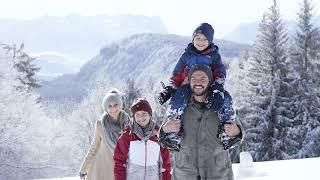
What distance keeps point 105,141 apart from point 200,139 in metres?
2.73

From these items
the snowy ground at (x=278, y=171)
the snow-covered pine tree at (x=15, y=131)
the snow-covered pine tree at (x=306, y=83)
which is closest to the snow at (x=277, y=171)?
the snowy ground at (x=278, y=171)

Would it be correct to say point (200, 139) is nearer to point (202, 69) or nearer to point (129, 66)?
point (202, 69)

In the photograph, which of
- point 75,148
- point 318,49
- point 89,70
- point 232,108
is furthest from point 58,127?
point 89,70

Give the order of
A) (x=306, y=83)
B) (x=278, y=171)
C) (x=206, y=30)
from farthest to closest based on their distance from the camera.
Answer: (x=306, y=83) < (x=278, y=171) < (x=206, y=30)

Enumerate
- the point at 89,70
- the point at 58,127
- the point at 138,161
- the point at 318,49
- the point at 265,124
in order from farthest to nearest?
the point at 89,70, the point at 58,127, the point at 318,49, the point at 265,124, the point at 138,161

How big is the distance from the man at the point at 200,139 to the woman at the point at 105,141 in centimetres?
260

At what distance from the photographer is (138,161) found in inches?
178

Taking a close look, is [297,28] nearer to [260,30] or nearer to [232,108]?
[260,30]

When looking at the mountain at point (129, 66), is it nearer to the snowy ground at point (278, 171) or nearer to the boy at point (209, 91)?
the snowy ground at point (278, 171)

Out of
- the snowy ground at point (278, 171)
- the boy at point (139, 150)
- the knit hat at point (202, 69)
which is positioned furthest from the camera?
the snowy ground at point (278, 171)

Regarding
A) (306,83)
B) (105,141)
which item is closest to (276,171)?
(105,141)

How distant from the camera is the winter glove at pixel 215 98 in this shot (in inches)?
130

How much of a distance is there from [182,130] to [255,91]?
2824cm

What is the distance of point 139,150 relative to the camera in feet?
14.8
